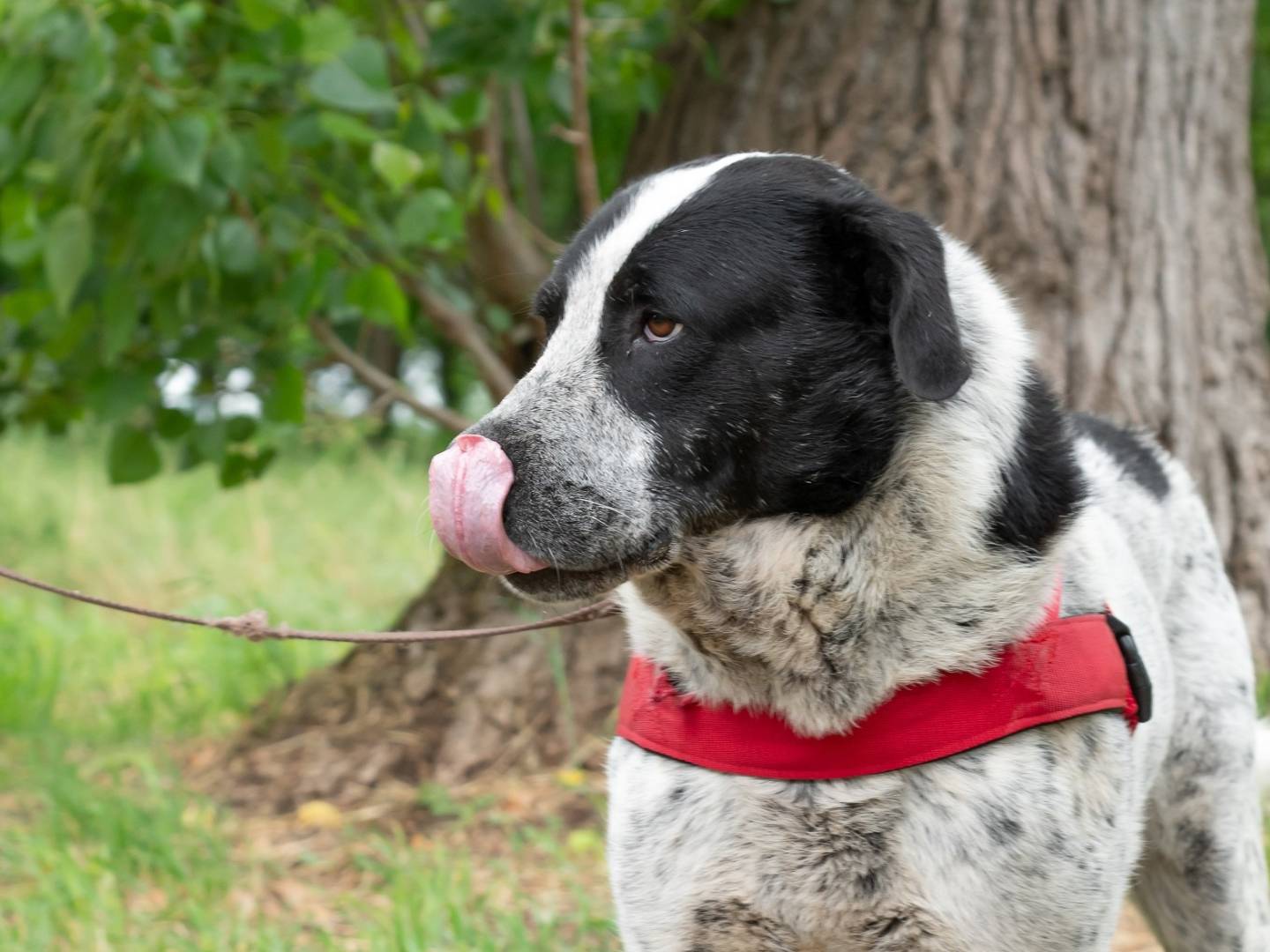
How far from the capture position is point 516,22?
3695 millimetres

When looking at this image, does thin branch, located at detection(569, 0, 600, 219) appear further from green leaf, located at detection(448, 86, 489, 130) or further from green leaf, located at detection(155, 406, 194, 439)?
green leaf, located at detection(155, 406, 194, 439)

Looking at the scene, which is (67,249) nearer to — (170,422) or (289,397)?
(289,397)

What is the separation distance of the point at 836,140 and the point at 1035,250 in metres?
0.63

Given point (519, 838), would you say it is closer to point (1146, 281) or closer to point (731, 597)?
point (731, 597)

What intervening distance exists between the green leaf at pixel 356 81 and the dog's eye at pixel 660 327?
1.16 m

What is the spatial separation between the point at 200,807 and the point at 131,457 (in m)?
1.00

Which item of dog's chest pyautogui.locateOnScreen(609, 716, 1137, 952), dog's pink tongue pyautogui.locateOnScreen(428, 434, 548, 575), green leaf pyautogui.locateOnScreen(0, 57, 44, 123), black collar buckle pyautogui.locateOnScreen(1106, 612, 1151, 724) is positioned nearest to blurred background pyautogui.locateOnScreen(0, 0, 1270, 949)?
green leaf pyautogui.locateOnScreen(0, 57, 44, 123)

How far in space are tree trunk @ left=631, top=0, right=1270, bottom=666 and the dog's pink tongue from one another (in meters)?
2.33

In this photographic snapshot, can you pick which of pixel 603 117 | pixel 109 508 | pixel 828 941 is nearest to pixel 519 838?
pixel 828 941

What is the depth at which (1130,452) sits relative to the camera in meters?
2.78

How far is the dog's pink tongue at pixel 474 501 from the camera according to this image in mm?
1985

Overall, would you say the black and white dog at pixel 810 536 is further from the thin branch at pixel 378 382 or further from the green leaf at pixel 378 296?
the thin branch at pixel 378 382

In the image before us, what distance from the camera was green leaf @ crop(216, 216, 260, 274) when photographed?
3.43 metres

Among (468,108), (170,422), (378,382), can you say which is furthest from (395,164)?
(378,382)
